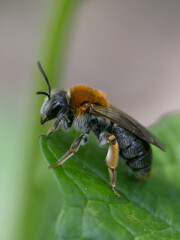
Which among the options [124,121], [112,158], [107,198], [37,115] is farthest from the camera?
[37,115]

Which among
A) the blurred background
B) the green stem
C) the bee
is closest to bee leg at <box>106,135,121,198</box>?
the bee

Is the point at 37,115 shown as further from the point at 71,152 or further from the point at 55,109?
the point at 71,152

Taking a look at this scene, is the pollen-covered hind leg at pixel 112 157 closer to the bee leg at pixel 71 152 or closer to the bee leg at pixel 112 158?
the bee leg at pixel 112 158

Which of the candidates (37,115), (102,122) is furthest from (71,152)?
(37,115)

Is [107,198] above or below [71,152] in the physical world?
below

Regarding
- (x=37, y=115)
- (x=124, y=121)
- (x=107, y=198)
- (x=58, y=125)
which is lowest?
(x=107, y=198)

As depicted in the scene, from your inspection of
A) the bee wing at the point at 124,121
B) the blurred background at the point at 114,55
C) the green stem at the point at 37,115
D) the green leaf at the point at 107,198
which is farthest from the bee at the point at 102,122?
the blurred background at the point at 114,55
